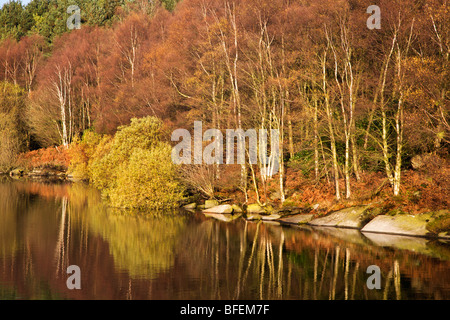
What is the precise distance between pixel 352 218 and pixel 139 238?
937 centimetres

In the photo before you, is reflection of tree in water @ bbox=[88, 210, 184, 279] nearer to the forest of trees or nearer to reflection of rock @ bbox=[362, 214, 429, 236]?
the forest of trees

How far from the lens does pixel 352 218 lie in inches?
919

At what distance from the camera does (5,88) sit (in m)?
64.8

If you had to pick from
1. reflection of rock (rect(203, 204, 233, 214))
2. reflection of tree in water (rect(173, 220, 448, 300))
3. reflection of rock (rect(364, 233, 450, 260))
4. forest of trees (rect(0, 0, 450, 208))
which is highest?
forest of trees (rect(0, 0, 450, 208))

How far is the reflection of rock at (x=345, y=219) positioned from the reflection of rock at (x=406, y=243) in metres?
1.56

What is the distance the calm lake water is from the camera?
13.1 meters

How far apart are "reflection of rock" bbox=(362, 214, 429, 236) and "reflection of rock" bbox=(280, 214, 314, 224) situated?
10.6 feet

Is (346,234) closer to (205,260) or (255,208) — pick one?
(255,208)

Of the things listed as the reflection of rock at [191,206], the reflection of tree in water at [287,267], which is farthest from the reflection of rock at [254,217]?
the reflection of rock at [191,206]

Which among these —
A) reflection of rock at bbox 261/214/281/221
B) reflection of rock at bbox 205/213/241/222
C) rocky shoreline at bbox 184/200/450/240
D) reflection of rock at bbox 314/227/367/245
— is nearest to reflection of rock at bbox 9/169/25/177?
rocky shoreline at bbox 184/200/450/240

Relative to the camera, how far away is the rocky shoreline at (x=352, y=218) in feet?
67.5

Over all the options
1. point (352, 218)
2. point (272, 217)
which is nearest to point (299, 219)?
point (272, 217)
